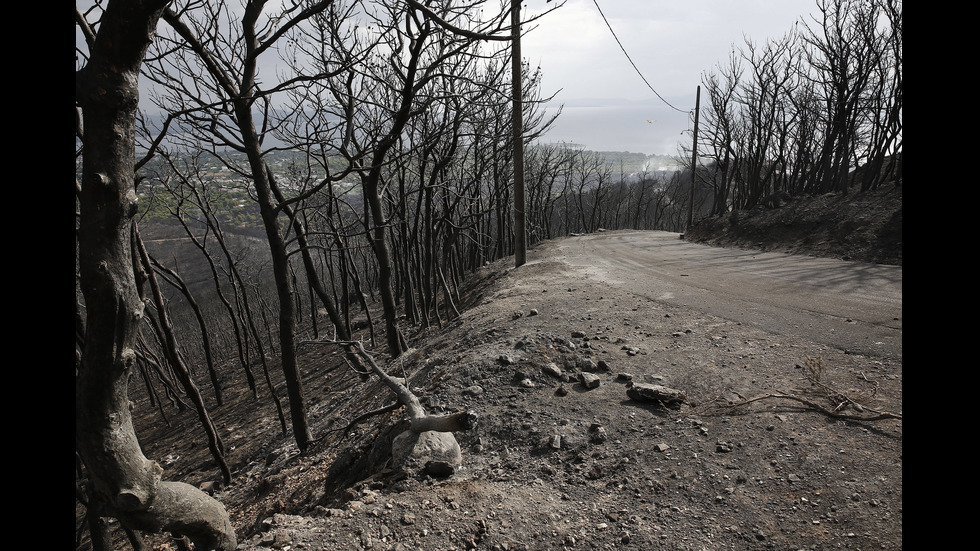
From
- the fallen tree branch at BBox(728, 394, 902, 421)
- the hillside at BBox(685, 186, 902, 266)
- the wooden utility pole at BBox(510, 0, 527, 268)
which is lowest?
the fallen tree branch at BBox(728, 394, 902, 421)

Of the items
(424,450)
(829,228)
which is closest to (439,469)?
(424,450)

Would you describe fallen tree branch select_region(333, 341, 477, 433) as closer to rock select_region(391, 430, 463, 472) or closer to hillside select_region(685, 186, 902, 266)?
rock select_region(391, 430, 463, 472)

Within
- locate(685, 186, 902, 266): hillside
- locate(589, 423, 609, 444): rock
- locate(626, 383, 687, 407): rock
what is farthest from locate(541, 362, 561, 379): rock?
locate(685, 186, 902, 266): hillside

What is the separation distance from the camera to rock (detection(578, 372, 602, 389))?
13.3ft

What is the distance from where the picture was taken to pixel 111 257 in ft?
5.90

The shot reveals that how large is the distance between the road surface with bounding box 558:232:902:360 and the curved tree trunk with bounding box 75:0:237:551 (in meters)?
5.35

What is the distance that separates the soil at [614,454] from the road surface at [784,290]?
459 mm

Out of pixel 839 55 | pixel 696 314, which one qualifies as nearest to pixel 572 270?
pixel 696 314

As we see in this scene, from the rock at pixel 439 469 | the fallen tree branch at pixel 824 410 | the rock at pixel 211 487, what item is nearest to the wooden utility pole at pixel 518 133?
the fallen tree branch at pixel 824 410

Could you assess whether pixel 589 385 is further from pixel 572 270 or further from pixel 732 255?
pixel 732 255

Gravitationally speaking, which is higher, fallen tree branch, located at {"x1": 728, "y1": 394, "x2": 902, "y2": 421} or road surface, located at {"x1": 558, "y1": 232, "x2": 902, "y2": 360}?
road surface, located at {"x1": 558, "y1": 232, "x2": 902, "y2": 360}

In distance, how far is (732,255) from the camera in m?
12.1

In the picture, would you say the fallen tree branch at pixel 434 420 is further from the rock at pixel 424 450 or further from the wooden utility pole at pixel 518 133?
the wooden utility pole at pixel 518 133
